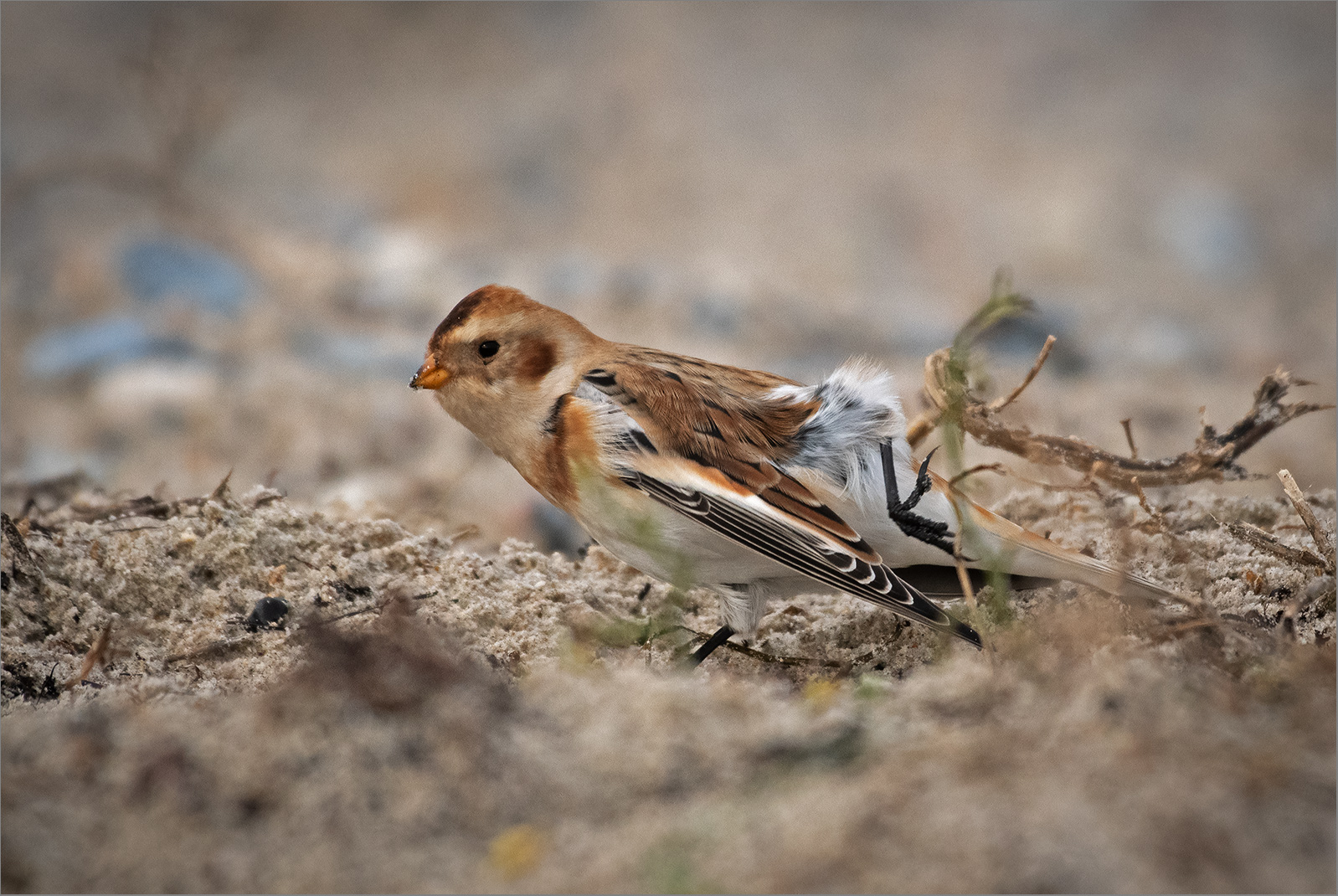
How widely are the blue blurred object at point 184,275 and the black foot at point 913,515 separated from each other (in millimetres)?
5954

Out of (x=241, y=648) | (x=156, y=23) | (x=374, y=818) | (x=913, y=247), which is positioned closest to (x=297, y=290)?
(x=156, y=23)

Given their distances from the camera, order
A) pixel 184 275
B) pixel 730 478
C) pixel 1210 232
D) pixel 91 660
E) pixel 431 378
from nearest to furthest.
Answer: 1. pixel 91 660
2. pixel 730 478
3. pixel 431 378
4. pixel 184 275
5. pixel 1210 232

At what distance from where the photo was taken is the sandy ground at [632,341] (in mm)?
1890

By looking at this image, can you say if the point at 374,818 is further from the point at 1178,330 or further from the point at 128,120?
the point at 128,120

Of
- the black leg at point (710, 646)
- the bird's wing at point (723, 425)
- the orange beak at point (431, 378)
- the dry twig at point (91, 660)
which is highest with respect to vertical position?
the orange beak at point (431, 378)

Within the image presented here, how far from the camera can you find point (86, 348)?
7.37 meters

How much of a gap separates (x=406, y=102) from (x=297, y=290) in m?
4.30

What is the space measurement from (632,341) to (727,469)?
457 centimetres

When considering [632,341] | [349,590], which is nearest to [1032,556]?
[349,590]

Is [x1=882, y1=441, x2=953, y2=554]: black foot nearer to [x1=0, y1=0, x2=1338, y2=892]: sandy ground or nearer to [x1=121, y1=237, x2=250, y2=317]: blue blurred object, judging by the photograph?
[x1=0, y1=0, x2=1338, y2=892]: sandy ground

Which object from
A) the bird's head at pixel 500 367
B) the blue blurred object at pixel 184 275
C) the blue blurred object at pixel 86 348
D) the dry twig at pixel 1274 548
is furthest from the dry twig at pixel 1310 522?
the blue blurred object at pixel 184 275

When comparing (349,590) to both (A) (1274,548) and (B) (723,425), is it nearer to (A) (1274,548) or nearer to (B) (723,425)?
(B) (723,425)

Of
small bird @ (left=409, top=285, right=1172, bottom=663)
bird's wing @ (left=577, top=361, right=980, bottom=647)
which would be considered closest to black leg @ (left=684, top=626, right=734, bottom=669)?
small bird @ (left=409, top=285, right=1172, bottom=663)

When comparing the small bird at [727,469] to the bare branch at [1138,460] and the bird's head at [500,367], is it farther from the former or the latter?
the bare branch at [1138,460]
